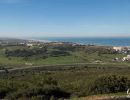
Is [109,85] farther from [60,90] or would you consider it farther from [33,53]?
[33,53]

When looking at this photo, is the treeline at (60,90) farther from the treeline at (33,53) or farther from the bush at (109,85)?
the treeline at (33,53)

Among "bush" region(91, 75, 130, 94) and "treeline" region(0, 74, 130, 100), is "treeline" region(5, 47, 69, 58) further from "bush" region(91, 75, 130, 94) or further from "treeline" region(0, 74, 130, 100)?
"treeline" region(0, 74, 130, 100)

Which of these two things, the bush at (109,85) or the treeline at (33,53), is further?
the treeline at (33,53)

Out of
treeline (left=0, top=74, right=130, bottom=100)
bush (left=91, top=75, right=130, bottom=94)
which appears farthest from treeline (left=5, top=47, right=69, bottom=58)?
treeline (left=0, top=74, right=130, bottom=100)

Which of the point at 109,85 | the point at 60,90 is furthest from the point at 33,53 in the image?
the point at 60,90

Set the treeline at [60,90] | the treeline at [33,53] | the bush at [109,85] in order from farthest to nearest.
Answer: the treeline at [33,53], the bush at [109,85], the treeline at [60,90]

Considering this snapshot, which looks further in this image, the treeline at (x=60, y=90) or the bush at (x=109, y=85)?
the bush at (x=109, y=85)

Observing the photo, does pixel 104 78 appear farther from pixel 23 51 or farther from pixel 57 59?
pixel 23 51

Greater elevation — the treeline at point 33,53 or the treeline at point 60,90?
the treeline at point 60,90

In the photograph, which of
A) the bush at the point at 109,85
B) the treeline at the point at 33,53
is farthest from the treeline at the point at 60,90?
the treeline at the point at 33,53

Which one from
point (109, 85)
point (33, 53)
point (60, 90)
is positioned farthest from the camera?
point (33, 53)

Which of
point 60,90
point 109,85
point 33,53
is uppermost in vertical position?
point 109,85

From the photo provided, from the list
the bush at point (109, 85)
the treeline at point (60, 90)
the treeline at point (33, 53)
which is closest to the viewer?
the treeline at point (60, 90)
